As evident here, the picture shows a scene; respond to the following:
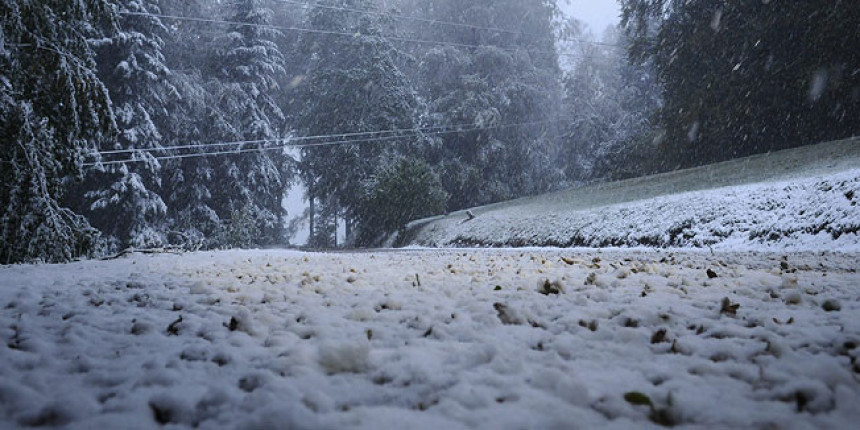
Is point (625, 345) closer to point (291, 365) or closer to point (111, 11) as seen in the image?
point (291, 365)

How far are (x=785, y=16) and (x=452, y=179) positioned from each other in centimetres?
1594

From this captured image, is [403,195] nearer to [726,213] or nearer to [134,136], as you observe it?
[134,136]

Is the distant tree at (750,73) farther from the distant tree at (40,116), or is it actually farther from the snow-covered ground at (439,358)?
the distant tree at (40,116)

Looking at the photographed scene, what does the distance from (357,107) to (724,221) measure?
67.8 feet

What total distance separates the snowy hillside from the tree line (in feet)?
13.6

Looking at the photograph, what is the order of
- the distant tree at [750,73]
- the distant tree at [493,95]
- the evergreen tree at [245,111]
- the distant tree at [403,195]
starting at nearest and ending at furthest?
the distant tree at [750,73]
the distant tree at [403,195]
the evergreen tree at [245,111]
the distant tree at [493,95]

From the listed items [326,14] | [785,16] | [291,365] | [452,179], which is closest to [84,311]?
[291,365]

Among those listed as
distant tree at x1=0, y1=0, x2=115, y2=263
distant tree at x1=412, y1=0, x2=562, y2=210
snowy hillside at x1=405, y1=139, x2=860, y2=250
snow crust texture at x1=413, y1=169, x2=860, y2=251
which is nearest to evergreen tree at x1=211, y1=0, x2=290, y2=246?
distant tree at x1=412, y1=0, x2=562, y2=210

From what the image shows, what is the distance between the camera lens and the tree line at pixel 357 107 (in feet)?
28.7

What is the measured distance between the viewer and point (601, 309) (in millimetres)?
2742

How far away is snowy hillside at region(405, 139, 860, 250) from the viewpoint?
24.8 feet

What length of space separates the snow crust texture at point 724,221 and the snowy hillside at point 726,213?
2 cm

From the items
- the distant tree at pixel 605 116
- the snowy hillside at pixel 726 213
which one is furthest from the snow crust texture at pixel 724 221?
the distant tree at pixel 605 116

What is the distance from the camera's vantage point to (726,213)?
9.22m
